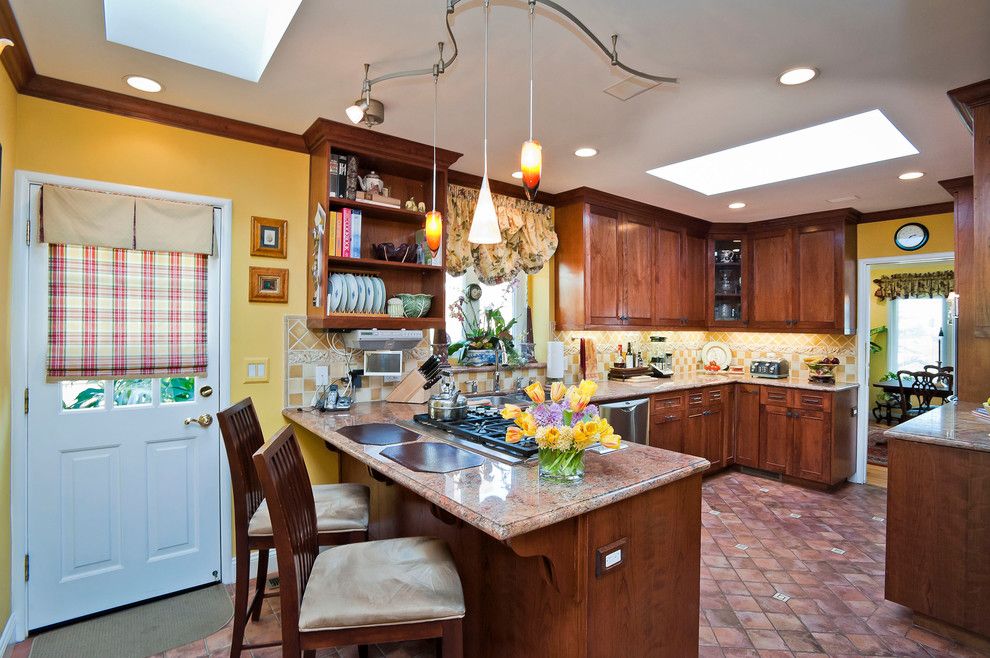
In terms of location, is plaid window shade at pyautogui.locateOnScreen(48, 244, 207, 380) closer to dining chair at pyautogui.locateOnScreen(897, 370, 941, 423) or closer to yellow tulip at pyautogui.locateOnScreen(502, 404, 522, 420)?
yellow tulip at pyautogui.locateOnScreen(502, 404, 522, 420)

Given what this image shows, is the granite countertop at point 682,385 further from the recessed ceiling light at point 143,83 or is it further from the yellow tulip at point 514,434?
the recessed ceiling light at point 143,83

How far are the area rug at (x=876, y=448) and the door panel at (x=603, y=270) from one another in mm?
2890

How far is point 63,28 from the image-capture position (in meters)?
1.97

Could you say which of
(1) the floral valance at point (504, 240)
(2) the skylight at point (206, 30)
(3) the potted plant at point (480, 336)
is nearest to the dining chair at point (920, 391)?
(1) the floral valance at point (504, 240)

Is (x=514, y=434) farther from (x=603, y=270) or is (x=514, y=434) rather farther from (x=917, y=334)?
(x=917, y=334)

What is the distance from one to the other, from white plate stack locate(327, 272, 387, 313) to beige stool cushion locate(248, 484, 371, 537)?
3.52ft

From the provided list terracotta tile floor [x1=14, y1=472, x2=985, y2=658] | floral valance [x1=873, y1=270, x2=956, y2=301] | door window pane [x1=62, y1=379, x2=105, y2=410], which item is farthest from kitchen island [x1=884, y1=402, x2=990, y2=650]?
floral valance [x1=873, y1=270, x2=956, y2=301]

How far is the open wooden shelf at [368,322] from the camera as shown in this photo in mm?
2882

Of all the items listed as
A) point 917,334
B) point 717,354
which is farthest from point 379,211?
point 917,334

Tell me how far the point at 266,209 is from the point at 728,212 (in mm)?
3992

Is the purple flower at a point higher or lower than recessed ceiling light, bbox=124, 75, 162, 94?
lower

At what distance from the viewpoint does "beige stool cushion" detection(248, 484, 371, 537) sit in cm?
201

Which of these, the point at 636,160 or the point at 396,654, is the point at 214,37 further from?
the point at 396,654

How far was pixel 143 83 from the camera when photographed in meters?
2.38
